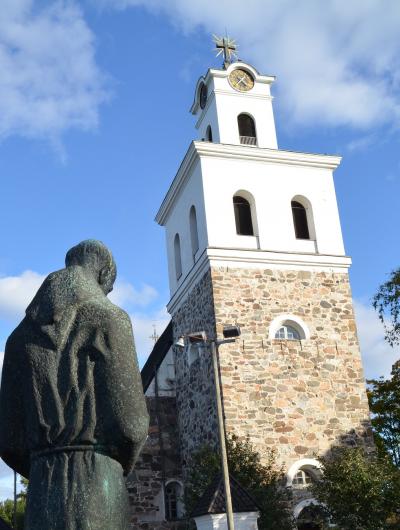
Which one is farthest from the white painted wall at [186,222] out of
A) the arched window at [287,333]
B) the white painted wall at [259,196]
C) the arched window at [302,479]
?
the arched window at [302,479]

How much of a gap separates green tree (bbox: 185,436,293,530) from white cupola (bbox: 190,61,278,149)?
386 inches

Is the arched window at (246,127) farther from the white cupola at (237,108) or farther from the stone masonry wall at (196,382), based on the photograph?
the stone masonry wall at (196,382)

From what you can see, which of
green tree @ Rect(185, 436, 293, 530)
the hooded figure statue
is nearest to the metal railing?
green tree @ Rect(185, 436, 293, 530)

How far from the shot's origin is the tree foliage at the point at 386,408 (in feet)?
94.7

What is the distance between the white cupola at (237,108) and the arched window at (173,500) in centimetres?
1082

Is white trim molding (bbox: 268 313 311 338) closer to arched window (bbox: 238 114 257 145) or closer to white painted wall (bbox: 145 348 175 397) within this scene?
white painted wall (bbox: 145 348 175 397)

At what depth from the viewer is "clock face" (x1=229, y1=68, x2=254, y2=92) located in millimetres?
24531

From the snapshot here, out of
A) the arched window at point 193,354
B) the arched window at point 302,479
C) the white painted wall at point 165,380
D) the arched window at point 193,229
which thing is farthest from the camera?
the white painted wall at point 165,380

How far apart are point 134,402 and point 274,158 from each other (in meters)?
20.5

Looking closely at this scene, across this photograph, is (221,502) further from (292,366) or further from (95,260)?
(95,260)

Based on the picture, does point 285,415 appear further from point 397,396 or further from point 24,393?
point 24,393

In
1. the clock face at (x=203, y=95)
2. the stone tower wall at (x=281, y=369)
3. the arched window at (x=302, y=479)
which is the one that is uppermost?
the clock face at (x=203, y=95)

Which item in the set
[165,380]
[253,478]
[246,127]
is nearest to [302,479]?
[253,478]

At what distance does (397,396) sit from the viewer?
28688 mm
